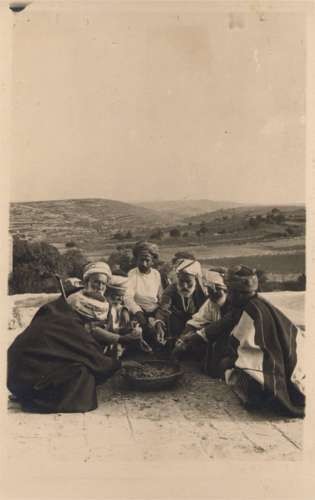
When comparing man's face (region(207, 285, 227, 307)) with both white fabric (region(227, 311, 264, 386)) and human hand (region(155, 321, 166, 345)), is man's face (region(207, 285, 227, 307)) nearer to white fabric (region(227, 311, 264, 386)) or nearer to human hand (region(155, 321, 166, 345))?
white fabric (region(227, 311, 264, 386))

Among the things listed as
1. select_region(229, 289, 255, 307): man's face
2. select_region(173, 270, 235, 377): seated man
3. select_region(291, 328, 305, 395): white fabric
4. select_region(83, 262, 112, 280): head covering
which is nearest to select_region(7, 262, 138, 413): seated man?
select_region(83, 262, 112, 280): head covering

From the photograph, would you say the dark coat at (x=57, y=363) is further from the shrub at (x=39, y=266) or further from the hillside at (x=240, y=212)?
the hillside at (x=240, y=212)

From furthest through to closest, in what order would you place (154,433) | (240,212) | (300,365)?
(240,212) < (300,365) < (154,433)

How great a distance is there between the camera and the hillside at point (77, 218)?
11.5 ft

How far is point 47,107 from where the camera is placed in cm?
353

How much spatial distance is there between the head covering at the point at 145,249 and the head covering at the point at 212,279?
0.31 metres

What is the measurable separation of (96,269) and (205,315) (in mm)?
704

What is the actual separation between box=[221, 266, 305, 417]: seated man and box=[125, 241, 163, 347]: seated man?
45 cm

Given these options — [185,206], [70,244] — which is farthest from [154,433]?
[185,206]

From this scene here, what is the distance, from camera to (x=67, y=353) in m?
3.39

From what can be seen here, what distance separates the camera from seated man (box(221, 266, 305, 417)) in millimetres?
3375

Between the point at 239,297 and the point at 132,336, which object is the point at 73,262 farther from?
the point at 239,297

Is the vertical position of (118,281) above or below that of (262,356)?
above

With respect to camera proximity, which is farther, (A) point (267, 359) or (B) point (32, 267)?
(B) point (32, 267)
